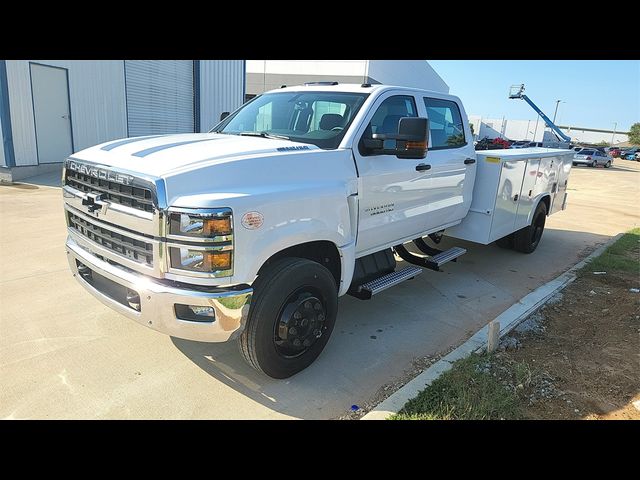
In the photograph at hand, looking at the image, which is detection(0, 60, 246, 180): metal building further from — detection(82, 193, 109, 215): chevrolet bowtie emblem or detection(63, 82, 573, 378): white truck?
detection(82, 193, 109, 215): chevrolet bowtie emblem

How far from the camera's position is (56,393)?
302 cm

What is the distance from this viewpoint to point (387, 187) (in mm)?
3947

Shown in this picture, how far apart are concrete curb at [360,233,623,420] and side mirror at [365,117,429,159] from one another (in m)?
1.66

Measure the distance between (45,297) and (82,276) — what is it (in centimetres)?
138

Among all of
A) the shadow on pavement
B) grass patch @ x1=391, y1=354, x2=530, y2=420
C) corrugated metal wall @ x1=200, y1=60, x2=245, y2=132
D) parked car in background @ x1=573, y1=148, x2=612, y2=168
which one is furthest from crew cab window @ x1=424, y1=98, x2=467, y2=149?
parked car in background @ x1=573, y1=148, x2=612, y2=168

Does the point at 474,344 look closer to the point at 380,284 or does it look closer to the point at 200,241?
the point at 380,284

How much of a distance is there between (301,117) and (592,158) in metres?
41.8

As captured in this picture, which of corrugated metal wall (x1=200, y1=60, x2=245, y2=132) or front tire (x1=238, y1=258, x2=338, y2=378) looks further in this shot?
corrugated metal wall (x1=200, y1=60, x2=245, y2=132)

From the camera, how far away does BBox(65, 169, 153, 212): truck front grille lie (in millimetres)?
2707

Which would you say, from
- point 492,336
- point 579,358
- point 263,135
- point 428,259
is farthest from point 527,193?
point 263,135

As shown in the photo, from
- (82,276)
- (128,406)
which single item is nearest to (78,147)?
(82,276)

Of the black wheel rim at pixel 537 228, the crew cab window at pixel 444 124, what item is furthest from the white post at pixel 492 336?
the black wheel rim at pixel 537 228

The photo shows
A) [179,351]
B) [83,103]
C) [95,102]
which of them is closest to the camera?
[179,351]

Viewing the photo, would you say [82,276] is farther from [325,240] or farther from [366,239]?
[366,239]
